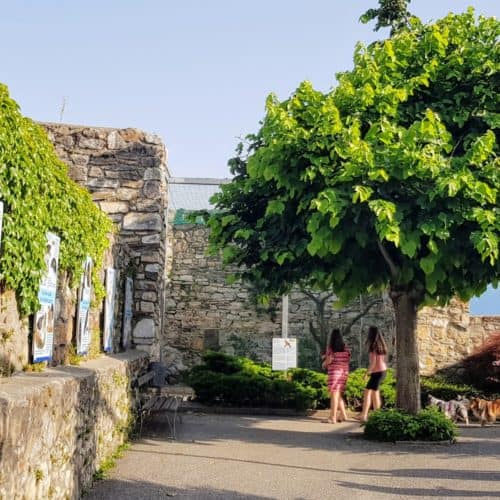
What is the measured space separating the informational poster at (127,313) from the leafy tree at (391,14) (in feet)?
22.8

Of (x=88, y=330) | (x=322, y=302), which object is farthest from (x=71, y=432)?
(x=322, y=302)

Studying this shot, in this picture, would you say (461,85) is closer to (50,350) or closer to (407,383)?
(407,383)

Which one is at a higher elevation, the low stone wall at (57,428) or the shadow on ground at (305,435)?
the low stone wall at (57,428)

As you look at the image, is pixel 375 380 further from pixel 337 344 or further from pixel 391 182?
pixel 391 182

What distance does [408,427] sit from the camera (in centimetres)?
905

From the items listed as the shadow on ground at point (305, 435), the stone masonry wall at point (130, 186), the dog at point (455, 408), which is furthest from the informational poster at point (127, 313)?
the dog at point (455, 408)

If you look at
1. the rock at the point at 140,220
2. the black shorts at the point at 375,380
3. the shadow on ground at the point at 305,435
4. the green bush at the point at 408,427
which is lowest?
the shadow on ground at the point at 305,435

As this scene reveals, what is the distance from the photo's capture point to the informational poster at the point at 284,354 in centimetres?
1315

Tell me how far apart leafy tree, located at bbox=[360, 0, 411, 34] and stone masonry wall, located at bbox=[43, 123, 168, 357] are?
17.3 ft

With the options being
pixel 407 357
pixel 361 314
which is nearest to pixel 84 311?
pixel 407 357

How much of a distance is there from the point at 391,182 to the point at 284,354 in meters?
6.06

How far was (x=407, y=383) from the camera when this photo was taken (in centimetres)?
942

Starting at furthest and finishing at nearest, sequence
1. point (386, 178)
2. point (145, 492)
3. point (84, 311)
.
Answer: point (386, 178) → point (84, 311) → point (145, 492)

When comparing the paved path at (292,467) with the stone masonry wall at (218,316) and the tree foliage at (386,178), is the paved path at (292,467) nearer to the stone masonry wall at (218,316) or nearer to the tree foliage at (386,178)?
the tree foliage at (386,178)
